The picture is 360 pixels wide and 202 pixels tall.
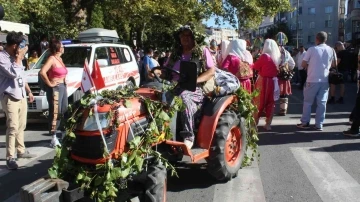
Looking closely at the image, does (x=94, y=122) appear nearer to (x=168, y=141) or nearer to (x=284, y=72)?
(x=168, y=141)

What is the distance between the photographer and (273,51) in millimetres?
8195

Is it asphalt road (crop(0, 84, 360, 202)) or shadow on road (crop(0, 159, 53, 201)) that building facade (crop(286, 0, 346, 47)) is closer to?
asphalt road (crop(0, 84, 360, 202))

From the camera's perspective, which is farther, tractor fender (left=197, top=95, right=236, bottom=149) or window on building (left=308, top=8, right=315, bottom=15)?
window on building (left=308, top=8, right=315, bottom=15)

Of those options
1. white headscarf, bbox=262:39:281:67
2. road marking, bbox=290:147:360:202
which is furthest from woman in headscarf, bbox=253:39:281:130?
road marking, bbox=290:147:360:202

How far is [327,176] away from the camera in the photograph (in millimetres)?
5508

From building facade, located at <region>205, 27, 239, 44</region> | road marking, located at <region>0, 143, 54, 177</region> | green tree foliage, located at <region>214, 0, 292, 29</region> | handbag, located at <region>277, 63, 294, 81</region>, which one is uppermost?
green tree foliage, located at <region>214, 0, 292, 29</region>

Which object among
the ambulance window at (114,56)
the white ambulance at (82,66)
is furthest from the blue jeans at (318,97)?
the ambulance window at (114,56)

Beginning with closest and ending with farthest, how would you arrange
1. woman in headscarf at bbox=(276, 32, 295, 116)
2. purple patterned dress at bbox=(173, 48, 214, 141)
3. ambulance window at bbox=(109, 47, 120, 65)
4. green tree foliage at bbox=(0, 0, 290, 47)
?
1. purple patterned dress at bbox=(173, 48, 214, 141)
2. woman in headscarf at bbox=(276, 32, 295, 116)
3. ambulance window at bbox=(109, 47, 120, 65)
4. green tree foliage at bbox=(0, 0, 290, 47)

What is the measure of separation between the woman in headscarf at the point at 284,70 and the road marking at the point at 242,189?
4.78 metres

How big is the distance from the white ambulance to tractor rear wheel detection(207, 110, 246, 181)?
10.3 feet

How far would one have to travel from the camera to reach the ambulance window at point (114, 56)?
37.8 feet

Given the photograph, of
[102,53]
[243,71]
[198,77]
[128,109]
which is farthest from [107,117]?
[102,53]

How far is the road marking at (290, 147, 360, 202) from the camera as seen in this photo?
4.80 metres

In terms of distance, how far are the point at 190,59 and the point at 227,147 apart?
1.26 meters
